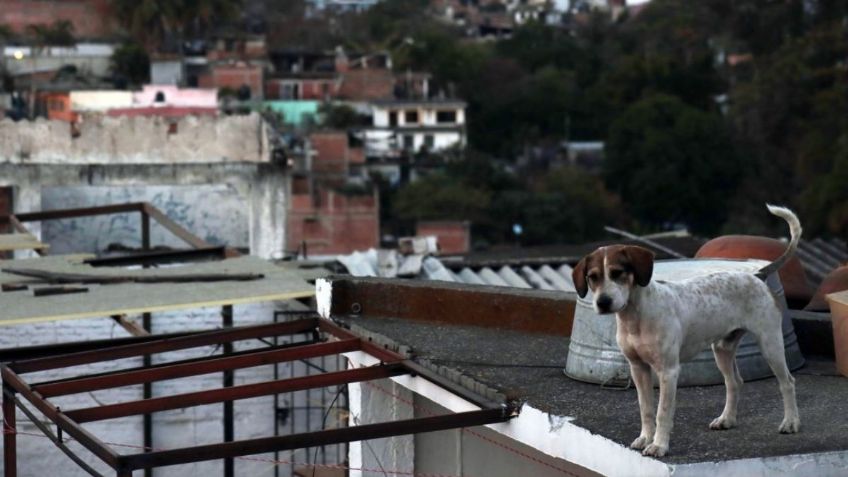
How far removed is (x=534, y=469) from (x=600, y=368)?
541 millimetres

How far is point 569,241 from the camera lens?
2459 inches

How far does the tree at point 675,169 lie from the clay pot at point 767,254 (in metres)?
58.7

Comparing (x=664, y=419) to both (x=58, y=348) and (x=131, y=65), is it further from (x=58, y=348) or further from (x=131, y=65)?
(x=131, y=65)

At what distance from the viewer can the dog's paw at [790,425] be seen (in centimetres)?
627

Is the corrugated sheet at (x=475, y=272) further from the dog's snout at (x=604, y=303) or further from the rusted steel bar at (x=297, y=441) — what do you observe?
the dog's snout at (x=604, y=303)

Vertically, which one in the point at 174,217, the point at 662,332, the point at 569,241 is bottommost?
→ the point at 569,241

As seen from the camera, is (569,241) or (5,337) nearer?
(5,337)

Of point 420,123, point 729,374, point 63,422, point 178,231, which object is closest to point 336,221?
point 178,231

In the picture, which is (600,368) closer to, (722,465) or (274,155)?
(722,465)

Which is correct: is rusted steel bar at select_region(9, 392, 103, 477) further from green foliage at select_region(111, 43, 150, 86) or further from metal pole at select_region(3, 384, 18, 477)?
green foliage at select_region(111, 43, 150, 86)

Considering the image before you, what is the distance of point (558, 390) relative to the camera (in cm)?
720

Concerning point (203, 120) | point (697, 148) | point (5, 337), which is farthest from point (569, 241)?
point (5, 337)

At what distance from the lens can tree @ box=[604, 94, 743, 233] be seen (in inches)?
2692

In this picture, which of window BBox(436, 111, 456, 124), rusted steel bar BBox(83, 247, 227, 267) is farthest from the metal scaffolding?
window BBox(436, 111, 456, 124)
